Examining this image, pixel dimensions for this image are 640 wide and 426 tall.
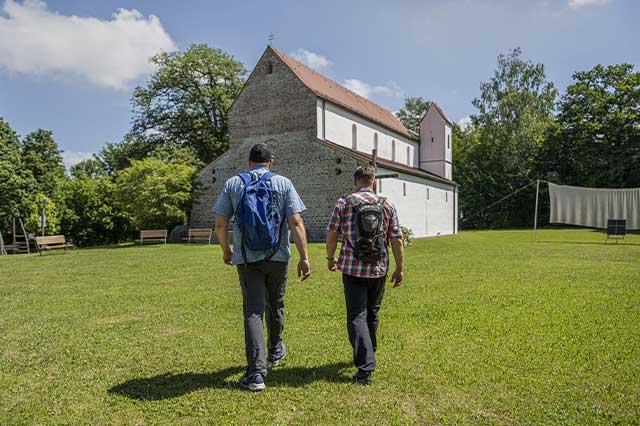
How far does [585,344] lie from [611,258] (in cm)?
1166

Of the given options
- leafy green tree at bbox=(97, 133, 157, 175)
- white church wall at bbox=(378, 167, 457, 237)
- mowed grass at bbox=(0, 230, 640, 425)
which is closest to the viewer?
mowed grass at bbox=(0, 230, 640, 425)

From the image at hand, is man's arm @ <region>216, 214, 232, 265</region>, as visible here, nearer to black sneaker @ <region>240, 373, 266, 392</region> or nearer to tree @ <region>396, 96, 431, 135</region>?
black sneaker @ <region>240, 373, 266, 392</region>

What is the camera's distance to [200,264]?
48.8 ft

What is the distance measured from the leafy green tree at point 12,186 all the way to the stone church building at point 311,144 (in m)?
9.94

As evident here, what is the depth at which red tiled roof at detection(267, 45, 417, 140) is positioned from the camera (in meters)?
30.0

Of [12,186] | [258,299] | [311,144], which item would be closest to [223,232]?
[258,299]

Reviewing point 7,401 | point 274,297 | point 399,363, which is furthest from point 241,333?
point 7,401

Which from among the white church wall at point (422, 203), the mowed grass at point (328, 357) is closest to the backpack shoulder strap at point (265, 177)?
the mowed grass at point (328, 357)

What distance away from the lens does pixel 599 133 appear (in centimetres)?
4403

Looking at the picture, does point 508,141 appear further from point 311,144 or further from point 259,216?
point 259,216

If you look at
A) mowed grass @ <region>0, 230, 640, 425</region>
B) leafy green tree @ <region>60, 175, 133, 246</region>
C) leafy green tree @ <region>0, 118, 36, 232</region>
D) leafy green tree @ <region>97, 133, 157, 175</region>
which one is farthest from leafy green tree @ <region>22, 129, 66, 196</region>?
mowed grass @ <region>0, 230, 640, 425</region>

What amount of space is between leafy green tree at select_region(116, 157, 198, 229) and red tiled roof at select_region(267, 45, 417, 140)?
387 inches

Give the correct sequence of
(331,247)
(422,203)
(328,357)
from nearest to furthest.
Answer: (331,247) → (328,357) → (422,203)

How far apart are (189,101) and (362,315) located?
39301 mm
